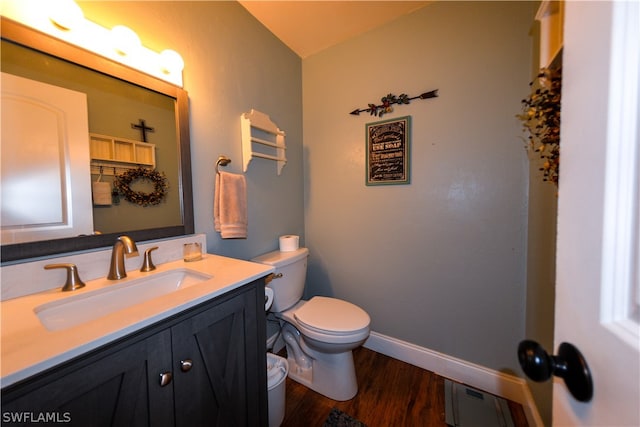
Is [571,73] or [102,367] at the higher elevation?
[571,73]

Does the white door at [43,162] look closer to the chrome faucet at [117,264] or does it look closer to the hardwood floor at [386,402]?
the chrome faucet at [117,264]

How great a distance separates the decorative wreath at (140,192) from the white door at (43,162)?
106 mm

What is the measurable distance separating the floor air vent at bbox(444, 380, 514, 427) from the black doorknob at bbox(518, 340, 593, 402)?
48.4 inches

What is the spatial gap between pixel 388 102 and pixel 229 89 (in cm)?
103

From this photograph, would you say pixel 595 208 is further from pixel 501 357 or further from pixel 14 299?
pixel 501 357

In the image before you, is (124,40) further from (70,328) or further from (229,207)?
(70,328)

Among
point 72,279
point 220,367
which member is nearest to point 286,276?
point 220,367

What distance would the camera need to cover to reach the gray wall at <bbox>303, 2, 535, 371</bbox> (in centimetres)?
132

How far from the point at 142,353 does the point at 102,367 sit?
0.08 m

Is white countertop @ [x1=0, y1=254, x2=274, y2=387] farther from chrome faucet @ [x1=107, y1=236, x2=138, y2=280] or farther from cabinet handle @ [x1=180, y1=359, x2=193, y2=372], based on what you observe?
cabinet handle @ [x1=180, y1=359, x2=193, y2=372]

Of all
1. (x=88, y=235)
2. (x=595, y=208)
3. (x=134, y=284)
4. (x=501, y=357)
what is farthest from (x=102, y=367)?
(x=501, y=357)

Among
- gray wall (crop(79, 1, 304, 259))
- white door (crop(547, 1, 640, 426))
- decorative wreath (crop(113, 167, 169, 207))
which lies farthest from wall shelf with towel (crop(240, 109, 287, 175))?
white door (crop(547, 1, 640, 426))

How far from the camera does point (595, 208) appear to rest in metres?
0.31

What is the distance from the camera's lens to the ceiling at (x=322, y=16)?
4.77ft
